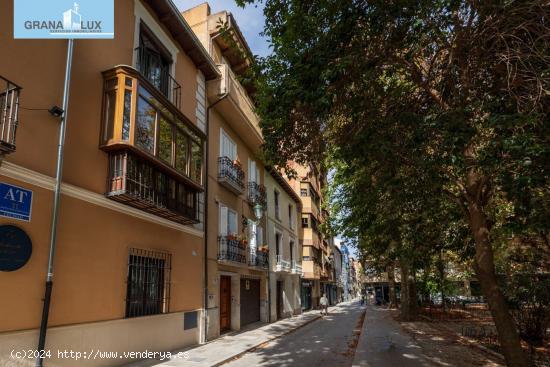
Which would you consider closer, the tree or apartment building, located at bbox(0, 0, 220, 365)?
the tree

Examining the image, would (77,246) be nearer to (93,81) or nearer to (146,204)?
(146,204)

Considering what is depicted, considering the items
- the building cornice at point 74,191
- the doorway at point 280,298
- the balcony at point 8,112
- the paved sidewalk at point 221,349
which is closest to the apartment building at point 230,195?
the paved sidewalk at point 221,349

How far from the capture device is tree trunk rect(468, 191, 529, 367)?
7664 mm

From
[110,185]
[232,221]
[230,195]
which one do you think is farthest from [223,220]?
[110,185]

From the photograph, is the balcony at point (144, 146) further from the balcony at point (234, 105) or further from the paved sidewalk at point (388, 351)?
the paved sidewalk at point (388, 351)

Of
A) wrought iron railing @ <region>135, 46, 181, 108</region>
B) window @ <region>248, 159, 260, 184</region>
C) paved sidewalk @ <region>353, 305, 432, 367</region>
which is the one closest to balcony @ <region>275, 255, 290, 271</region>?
window @ <region>248, 159, 260, 184</region>

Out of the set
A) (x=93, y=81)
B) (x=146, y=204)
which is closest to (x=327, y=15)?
(x=93, y=81)

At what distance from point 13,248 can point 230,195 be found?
11188mm

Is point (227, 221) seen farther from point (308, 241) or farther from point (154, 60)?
point (308, 241)

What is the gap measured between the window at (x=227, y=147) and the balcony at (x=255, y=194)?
2.42 meters

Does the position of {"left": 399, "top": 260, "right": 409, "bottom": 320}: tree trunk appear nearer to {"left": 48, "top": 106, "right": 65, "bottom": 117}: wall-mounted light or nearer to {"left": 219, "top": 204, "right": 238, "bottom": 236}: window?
{"left": 219, "top": 204, "right": 238, "bottom": 236}: window

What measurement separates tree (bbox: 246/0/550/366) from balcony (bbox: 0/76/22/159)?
177 inches

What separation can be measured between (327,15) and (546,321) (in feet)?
38.9

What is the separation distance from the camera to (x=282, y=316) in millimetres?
25891
